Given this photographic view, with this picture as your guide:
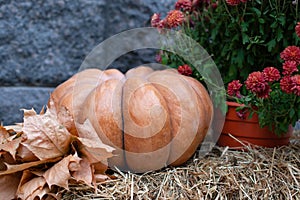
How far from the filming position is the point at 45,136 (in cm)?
112

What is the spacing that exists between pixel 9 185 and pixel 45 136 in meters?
0.18

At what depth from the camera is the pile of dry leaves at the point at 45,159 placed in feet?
3.58

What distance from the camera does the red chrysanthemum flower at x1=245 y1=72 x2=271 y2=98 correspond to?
120 centimetres

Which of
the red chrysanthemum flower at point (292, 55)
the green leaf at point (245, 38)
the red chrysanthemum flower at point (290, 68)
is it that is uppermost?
the green leaf at point (245, 38)

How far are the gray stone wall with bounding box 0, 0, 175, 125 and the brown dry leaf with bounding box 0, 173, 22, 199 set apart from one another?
74cm

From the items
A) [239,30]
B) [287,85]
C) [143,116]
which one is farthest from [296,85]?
[143,116]

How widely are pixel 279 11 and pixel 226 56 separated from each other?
10.7 inches

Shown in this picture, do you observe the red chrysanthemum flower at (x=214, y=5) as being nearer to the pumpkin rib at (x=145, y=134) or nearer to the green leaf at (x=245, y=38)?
the green leaf at (x=245, y=38)

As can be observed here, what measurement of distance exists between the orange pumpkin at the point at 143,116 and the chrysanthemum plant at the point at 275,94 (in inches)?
5.9

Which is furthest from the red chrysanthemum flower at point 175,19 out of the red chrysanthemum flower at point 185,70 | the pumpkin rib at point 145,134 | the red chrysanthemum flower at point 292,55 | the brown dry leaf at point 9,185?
the brown dry leaf at point 9,185

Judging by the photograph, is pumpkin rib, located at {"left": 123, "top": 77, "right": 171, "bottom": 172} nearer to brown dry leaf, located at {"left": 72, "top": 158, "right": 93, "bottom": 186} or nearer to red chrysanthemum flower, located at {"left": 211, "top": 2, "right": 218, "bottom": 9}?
brown dry leaf, located at {"left": 72, "top": 158, "right": 93, "bottom": 186}

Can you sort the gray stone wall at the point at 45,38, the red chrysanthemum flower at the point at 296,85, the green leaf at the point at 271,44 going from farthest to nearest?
the gray stone wall at the point at 45,38, the green leaf at the point at 271,44, the red chrysanthemum flower at the point at 296,85

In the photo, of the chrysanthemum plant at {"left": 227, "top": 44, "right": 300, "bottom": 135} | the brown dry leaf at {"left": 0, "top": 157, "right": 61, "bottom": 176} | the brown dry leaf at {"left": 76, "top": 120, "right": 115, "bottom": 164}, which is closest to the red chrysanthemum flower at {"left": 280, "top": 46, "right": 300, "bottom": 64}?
the chrysanthemum plant at {"left": 227, "top": 44, "right": 300, "bottom": 135}

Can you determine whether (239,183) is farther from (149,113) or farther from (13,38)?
(13,38)
